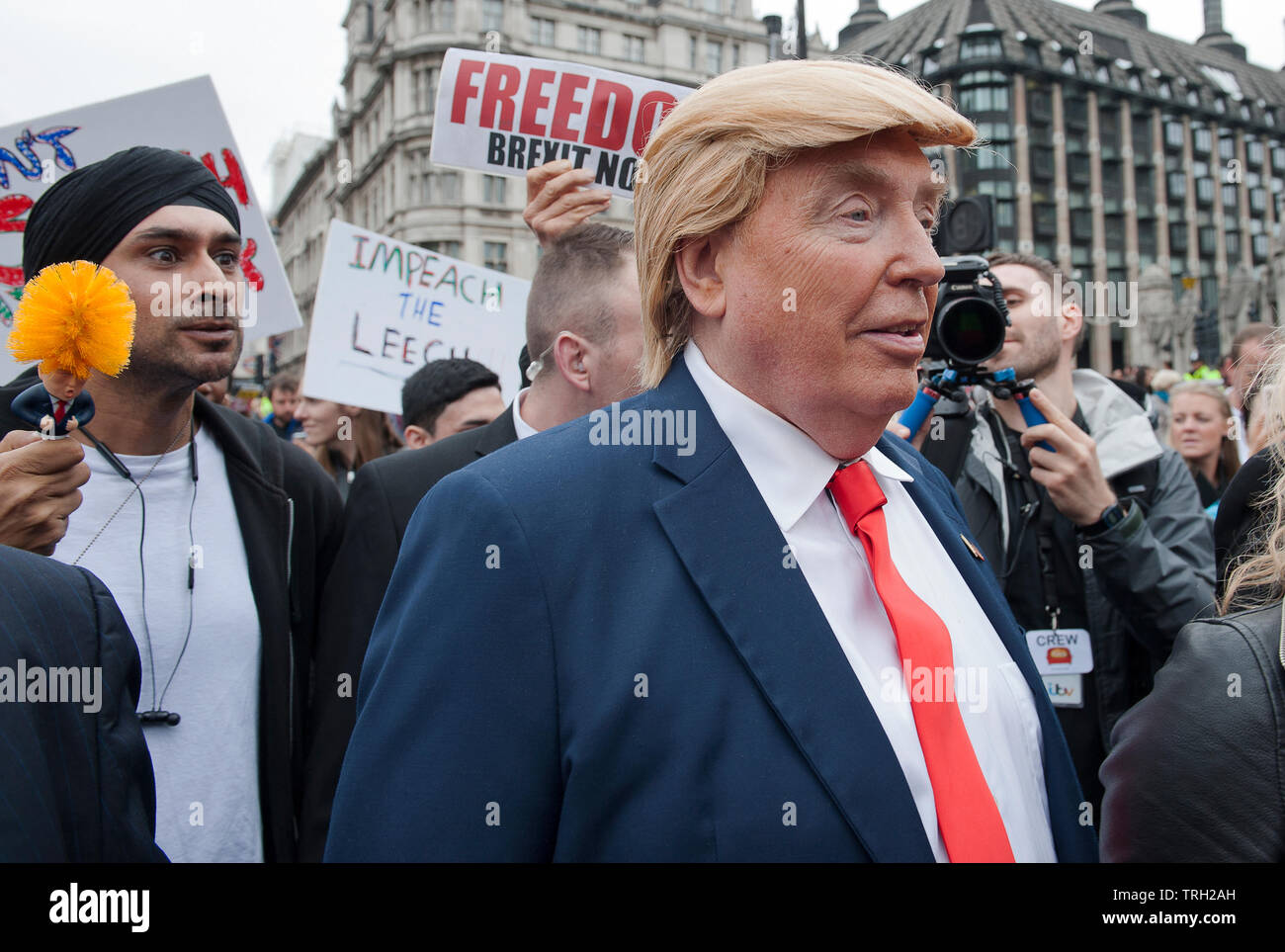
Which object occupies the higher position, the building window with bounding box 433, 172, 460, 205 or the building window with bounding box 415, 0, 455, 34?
the building window with bounding box 415, 0, 455, 34

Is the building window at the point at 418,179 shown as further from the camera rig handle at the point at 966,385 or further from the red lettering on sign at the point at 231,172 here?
the camera rig handle at the point at 966,385

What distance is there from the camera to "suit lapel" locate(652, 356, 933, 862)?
126 centimetres

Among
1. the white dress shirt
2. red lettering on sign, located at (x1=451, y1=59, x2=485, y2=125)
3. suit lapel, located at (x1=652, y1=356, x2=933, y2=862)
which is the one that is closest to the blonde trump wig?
the white dress shirt

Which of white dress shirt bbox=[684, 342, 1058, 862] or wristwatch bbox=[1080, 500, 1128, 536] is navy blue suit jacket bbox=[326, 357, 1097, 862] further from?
wristwatch bbox=[1080, 500, 1128, 536]

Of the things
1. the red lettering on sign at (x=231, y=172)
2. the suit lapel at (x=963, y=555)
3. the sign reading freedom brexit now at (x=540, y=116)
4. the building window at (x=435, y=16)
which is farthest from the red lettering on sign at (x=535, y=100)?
the building window at (x=435, y=16)

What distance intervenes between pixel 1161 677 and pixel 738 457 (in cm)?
63

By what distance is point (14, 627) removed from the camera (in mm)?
1263

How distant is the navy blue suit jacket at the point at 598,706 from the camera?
1.24 metres

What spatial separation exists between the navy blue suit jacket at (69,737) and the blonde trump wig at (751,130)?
94cm

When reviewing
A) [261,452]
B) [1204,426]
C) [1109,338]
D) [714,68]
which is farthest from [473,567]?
[1109,338]

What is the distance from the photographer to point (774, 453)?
1489 millimetres

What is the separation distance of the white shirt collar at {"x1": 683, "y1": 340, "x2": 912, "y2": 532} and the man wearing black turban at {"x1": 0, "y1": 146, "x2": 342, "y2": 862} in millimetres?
1330
